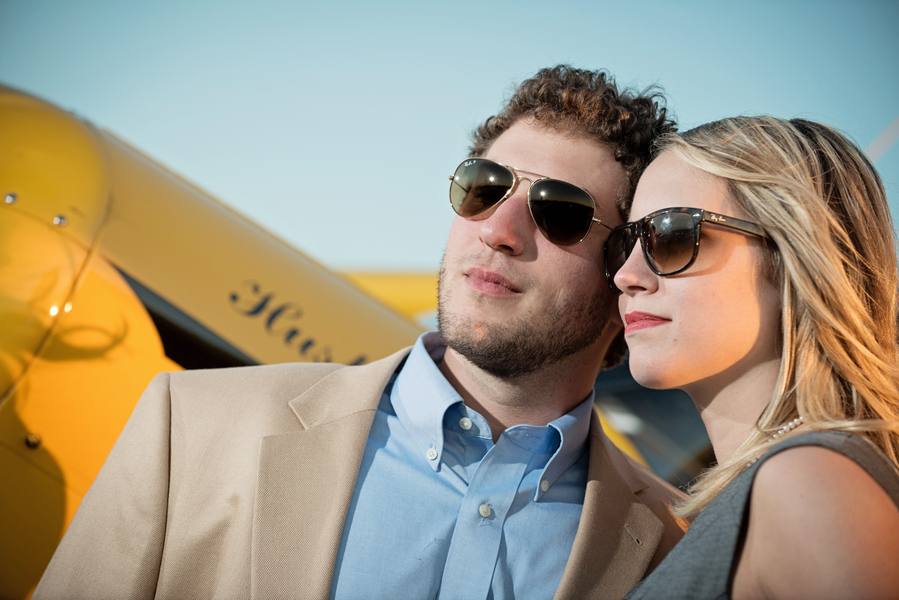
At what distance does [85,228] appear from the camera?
285cm

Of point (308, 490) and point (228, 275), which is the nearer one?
point (308, 490)

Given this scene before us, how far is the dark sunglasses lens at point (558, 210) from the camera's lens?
2084mm

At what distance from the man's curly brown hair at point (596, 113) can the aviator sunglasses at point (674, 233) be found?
628 mm

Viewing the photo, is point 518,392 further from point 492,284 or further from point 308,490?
point 308,490

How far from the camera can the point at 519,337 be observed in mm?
2006

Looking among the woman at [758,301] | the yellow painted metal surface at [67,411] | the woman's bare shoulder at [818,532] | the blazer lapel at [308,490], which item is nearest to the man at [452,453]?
the blazer lapel at [308,490]

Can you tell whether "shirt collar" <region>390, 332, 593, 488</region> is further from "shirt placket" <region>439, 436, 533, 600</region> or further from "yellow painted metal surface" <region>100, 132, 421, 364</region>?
"yellow painted metal surface" <region>100, 132, 421, 364</region>

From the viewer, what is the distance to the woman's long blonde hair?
1.44 meters

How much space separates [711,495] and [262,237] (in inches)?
128

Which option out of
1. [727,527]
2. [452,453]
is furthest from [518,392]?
[727,527]

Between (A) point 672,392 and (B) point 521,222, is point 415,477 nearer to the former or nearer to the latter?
(B) point 521,222

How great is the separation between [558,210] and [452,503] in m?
1.07

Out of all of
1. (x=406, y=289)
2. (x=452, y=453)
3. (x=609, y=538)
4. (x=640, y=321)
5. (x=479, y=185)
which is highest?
(x=479, y=185)

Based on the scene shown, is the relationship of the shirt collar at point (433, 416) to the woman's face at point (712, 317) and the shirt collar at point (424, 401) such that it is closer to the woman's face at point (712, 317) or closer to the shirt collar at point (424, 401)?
the shirt collar at point (424, 401)
